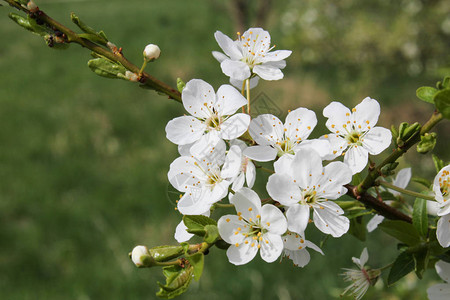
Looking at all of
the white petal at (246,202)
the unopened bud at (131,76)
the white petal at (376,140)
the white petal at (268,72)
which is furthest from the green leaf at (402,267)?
the unopened bud at (131,76)

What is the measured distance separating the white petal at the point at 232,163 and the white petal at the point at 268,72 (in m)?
0.24

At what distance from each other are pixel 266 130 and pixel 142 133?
3728 mm

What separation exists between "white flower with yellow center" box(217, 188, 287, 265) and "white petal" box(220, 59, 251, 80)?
0.26 metres

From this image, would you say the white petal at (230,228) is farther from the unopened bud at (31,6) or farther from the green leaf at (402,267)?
the unopened bud at (31,6)

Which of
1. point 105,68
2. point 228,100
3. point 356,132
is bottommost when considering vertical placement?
point 356,132

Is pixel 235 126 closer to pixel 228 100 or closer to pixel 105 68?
pixel 228 100

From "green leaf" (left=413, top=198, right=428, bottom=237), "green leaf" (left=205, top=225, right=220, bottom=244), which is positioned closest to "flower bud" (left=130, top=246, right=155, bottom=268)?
"green leaf" (left=205, top=225, right=220, bottom=244)

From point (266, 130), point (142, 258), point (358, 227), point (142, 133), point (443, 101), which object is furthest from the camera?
point (142, 133)

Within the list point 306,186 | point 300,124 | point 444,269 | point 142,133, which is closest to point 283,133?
point 300,124

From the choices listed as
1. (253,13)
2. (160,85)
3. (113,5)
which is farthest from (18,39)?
(160,85)

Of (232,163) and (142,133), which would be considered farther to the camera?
(142,133)

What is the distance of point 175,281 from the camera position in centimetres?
77

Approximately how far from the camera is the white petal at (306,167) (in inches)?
30.0

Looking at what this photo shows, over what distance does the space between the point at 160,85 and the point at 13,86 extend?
5192mm
